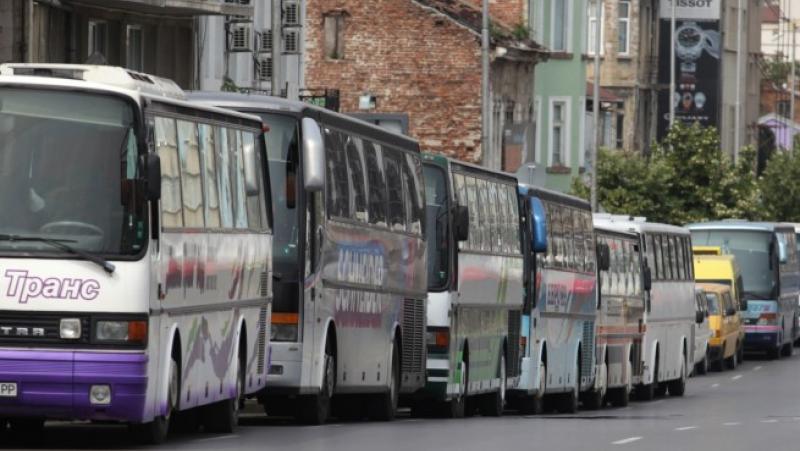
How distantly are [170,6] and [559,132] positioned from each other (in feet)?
122

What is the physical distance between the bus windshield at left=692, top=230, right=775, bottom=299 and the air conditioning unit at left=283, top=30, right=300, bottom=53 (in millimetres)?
15189

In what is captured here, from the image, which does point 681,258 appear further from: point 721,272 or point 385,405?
point 385,405

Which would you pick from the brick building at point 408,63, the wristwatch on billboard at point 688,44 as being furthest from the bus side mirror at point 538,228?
the wristwatch on billboard at point 688,44

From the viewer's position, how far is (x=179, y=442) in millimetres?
19141

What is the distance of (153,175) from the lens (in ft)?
56.2

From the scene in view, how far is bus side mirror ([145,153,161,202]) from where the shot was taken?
17.1 m

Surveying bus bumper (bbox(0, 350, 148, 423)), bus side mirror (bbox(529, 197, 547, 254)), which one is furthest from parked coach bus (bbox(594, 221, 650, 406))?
bus bumper (bbox(0, 350, 148, 423))

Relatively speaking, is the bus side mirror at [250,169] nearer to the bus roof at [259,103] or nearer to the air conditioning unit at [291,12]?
the bus roof at [259,103]

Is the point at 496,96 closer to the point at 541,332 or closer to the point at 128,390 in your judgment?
the point at 541,332

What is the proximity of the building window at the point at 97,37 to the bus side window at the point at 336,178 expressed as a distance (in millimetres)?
16060

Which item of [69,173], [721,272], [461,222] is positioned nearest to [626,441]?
[69,173]

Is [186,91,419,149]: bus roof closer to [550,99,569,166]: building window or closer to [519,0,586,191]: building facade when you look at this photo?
[519,0,586,191]: building facade

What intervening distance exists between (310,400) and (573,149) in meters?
55.4

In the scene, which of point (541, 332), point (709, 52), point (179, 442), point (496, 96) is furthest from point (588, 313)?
point (709, 52)
